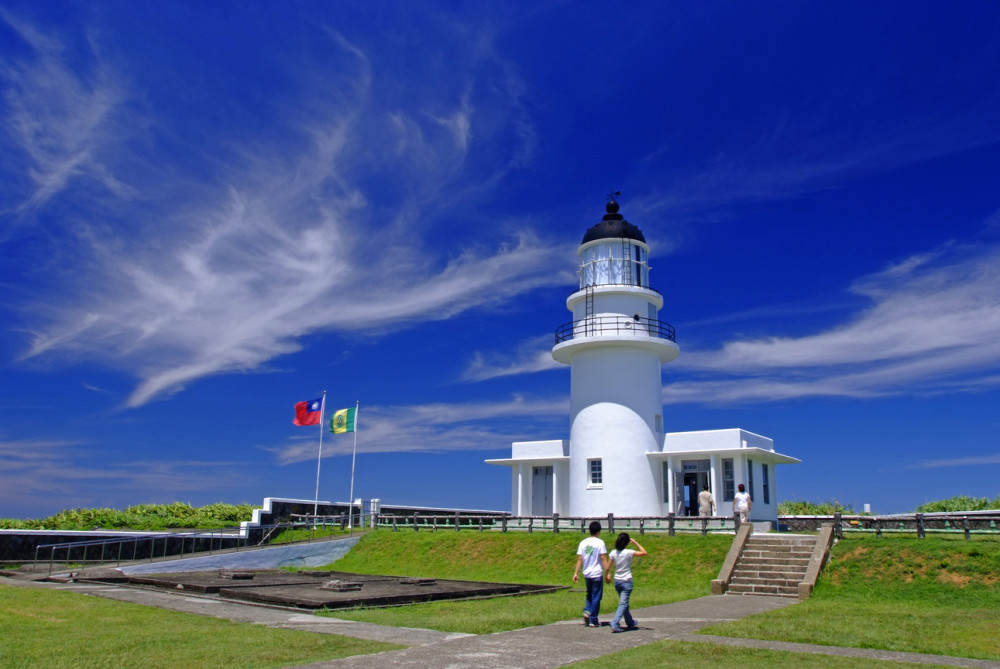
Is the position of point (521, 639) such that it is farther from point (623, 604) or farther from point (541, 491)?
point (541, 491)

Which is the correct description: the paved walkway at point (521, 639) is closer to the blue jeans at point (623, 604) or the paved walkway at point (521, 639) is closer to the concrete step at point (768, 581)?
the blue jeans at point (623, 604)

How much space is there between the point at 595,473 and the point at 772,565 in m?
9.59

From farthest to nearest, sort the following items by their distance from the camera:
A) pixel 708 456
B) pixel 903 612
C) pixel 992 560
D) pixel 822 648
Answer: pixel 708 456 < pixel 992 560 < pixel 903 612 < pixel 822 648

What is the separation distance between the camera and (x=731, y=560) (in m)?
17.8

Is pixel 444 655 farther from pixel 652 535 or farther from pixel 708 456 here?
pixel 708 456

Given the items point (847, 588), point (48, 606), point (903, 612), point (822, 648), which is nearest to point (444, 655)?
point (822, 648)

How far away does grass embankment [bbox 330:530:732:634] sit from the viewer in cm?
1210

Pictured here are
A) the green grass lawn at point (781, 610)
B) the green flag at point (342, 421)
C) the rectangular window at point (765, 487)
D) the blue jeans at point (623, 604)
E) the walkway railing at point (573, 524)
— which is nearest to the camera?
the blue jeans at point (623, 604)

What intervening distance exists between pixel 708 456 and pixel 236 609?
17515 millimetres

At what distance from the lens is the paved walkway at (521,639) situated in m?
8.17

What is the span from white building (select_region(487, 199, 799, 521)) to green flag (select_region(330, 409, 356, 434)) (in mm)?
8048

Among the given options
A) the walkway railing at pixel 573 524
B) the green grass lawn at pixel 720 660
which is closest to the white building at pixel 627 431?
the walkway railing at pixel 573 524

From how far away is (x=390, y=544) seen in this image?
1027 inches

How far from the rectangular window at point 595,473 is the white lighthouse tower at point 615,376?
0.04 meters
